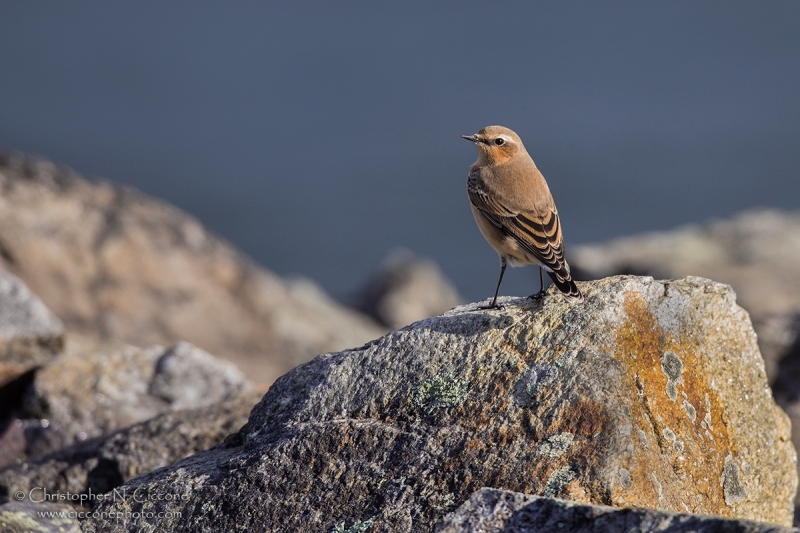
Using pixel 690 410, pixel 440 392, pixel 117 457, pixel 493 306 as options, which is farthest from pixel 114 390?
pixel 690 410

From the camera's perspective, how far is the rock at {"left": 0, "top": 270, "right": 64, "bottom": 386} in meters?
8.95

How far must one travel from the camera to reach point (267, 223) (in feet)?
115

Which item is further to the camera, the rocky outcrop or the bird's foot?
the rocky outcrop

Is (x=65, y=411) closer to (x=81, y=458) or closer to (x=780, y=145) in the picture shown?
(x=81, y=458)

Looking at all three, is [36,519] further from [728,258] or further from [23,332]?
[728,258]

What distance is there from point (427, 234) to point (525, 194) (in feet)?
84.0

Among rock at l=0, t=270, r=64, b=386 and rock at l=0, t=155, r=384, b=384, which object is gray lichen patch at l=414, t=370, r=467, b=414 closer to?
rock at l=0, t=270, r=64, b=386

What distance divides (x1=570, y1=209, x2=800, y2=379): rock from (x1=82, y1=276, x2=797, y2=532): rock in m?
8.54

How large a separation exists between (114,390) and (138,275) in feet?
14.9

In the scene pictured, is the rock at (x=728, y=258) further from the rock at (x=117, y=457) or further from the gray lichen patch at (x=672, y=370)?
the rock at (x=117, y=457)

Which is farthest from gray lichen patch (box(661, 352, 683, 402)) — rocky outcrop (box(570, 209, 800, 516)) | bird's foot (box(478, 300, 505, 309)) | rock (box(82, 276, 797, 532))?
rocky outcrop (box(570, 209, 800, 516))

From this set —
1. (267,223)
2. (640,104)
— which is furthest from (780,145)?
(267,223)

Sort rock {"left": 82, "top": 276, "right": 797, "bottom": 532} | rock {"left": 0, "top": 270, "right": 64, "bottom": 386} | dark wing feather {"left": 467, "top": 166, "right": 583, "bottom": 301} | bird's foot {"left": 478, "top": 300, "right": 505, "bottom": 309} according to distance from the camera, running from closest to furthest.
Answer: rock {"left": 82, "top": 276, "right": 797, "bottom": 532}, bird's foot {"left": 478, "top": 300, "right": 505, "bottom": 309}, dark wing feather {"left": 467, "top": 166, "right": 583, "bottom": 301}, rock {"left": 0, "top": 270, "right": 64, "bottom": 386}

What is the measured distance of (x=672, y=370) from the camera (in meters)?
5.81
